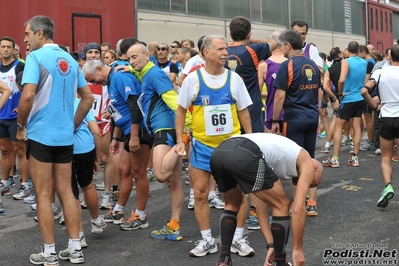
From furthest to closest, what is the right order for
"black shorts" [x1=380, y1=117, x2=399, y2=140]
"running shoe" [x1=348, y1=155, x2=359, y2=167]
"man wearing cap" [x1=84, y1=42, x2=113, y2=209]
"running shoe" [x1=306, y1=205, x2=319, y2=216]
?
A: "running shoe" [x1=348, y1=155, x2=359, y2=167] < "man wearing cap" [x1=84, y1=42, x2=113, y2=209] < "black shorts" [x1=380, y1=117, x2=399, y2=140] < "running shoe" [x1=306, y1=205, x2=319, y2=216]

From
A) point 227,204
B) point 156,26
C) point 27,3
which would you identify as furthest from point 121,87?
point 156,26

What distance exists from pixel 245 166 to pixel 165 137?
194 centimetres

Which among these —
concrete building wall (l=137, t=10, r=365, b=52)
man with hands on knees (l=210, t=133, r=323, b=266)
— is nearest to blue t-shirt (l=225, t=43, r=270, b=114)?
man with hands on knees (l=210, t=133, r=323, b=266)

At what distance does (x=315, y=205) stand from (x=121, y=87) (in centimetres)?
252

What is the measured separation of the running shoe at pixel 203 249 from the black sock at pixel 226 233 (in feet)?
2.33

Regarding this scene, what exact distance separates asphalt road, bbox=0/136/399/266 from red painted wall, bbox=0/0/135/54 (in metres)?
9.86

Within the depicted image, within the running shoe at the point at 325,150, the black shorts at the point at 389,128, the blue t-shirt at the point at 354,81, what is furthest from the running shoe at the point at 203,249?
the running shoe at the point at 325,150

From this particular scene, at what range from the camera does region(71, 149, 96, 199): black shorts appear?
264 inches

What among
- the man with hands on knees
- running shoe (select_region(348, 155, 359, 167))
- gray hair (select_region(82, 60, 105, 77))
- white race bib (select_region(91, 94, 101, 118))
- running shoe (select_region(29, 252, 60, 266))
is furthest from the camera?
running shoe (select_region(348, 155, 359, 167))

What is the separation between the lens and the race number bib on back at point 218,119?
20.3 ft

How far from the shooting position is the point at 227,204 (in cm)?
555

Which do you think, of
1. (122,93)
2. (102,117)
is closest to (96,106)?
(102,117)

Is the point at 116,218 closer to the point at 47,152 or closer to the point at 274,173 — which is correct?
the point at 47,152

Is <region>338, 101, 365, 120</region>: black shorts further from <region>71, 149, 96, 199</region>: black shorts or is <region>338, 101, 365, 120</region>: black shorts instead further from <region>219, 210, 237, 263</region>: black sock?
<region>219, 210, 237, 263</region>: black sock
